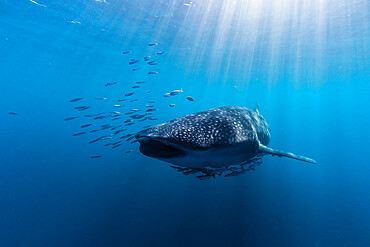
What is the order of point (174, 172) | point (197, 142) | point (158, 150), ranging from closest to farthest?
point (197, 142) < point (158, 150) < point (174, 172)

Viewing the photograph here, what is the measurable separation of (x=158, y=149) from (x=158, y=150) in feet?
0.08

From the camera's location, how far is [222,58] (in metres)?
34.2

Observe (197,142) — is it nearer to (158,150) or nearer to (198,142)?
(198,142)

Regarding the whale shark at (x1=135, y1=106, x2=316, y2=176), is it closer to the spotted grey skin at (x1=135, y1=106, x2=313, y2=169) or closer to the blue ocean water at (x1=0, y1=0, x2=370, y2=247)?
the spotted grey skin at (x1=135, y1=106, x2=313, y2=169)

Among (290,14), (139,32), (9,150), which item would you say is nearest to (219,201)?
(290,14)

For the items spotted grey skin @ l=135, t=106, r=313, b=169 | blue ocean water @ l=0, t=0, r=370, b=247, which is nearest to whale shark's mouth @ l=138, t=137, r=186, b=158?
spotted grey skin @ l=135, t=106, r=313, b=169

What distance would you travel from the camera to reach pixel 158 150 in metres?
3.14

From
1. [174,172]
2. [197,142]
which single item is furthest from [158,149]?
[174,172]

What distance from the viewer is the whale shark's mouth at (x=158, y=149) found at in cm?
299

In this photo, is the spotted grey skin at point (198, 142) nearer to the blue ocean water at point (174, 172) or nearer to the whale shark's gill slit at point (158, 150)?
the whale shark's gill slit at point (158, 150)

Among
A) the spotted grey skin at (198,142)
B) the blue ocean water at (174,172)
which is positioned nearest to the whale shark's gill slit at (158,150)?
the spotted grey skin at (198,142)

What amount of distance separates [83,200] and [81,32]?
2237 centimetres

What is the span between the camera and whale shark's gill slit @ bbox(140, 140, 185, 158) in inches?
118

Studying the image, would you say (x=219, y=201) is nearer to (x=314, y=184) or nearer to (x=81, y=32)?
(x=314, y=184)
